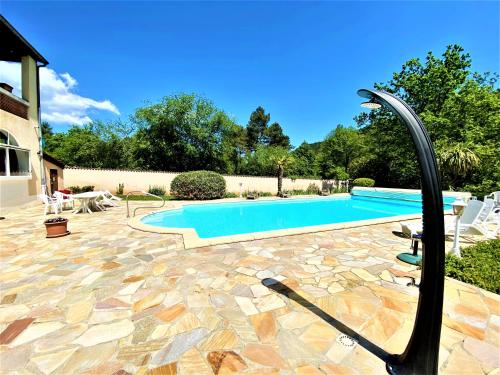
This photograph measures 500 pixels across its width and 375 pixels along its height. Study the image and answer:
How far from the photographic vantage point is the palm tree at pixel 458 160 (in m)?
13.0

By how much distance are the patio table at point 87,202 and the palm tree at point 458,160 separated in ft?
61.0

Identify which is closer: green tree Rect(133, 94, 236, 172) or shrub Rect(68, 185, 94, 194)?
shrub Rect(68, 185, 94, 194)

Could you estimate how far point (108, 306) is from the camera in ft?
8.33

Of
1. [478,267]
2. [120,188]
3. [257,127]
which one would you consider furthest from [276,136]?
[478,267]

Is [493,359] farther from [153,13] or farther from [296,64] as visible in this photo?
[296,64]

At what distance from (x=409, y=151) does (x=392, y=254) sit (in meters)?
17.5

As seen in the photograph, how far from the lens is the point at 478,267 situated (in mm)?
3385

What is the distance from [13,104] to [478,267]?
591 inches

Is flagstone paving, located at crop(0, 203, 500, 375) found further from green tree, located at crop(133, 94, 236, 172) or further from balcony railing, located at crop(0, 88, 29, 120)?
green tree, located at crop(133, 94, 236, 172)

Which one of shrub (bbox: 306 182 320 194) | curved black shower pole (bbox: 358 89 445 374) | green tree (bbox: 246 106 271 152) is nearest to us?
curved black shower pole (bbox: 358 89 445 374)

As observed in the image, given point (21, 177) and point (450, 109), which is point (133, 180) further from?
point (450, 109)

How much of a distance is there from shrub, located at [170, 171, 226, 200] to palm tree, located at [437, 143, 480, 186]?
1399 cm

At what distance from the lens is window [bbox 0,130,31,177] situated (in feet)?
28.3

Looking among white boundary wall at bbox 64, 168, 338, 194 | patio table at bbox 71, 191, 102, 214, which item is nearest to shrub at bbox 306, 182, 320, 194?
white boundary wall at bbox 64, 168, 338, 194
